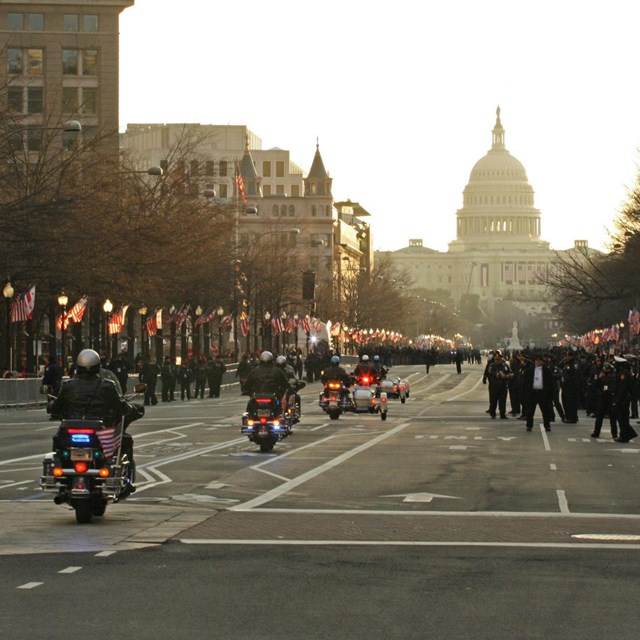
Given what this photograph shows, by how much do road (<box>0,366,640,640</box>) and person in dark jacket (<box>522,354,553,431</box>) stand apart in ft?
34.4

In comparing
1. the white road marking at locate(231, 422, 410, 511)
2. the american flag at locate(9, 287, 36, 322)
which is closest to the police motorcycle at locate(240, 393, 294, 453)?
the white road marking at locate(231, 422, 410, 511)

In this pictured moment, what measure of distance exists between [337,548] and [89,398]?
340cm

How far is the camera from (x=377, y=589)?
41.6 feet

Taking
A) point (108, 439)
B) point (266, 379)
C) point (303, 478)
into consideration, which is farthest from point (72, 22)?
point (108, 439)

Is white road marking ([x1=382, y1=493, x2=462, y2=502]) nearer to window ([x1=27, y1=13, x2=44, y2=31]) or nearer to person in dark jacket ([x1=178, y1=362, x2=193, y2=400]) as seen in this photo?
person in dark jacket ([x1=178, y1=362, x2=193, y2=400])

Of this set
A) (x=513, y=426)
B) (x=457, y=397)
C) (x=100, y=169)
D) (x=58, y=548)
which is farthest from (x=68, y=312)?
(x=58, y=548)

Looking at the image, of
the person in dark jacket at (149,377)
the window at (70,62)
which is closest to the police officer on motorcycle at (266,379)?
the person in dark jacket at (149,377)

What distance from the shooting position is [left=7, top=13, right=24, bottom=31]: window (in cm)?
10894

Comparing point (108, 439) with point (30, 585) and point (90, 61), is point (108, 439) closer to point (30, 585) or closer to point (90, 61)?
point (30, 585)

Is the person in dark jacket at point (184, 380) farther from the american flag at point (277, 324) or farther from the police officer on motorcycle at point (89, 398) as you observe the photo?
the police officer on motorcycle at point (89, 398)

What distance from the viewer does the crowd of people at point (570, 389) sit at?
3572 centimetres

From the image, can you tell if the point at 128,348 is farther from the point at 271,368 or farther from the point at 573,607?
the point at 573,607

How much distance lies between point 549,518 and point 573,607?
257 inches

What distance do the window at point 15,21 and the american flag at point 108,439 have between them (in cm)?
9503
